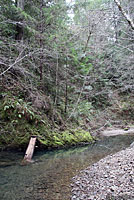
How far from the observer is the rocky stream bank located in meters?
3.13

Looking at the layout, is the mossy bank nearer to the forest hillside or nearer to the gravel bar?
the forest hillside

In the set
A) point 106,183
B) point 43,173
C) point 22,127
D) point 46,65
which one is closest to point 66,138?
point 22,127

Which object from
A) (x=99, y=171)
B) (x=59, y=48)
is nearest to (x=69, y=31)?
(x=59, y=48)

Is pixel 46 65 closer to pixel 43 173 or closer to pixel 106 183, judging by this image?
pixel 43 173

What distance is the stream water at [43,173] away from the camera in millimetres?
3708

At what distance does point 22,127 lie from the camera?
23.9ft

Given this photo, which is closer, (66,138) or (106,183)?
(106,183)

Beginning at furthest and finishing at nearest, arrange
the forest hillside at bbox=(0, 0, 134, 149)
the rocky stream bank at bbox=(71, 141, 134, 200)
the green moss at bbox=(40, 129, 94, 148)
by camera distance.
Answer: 1. the green moss at bbox=(40, 129, 94, 148)
2. the forest hillside at bbox=(0, 0, 134, 149)
3. the rocky stream bank at bbox=(71, 141, 134, 200)

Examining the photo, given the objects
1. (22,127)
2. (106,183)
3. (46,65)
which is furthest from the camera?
(46,65)

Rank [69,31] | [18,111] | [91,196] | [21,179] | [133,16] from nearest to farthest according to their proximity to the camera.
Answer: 1. [91,196]
2. [21,179]
3. [133,16]
4. [18,111]
5. [69,31]

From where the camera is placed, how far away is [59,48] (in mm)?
9477

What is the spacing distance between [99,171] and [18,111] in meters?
4.30

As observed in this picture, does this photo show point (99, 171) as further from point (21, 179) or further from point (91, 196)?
point (21, 179)

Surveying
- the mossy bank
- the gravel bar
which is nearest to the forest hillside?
the mossy bank
